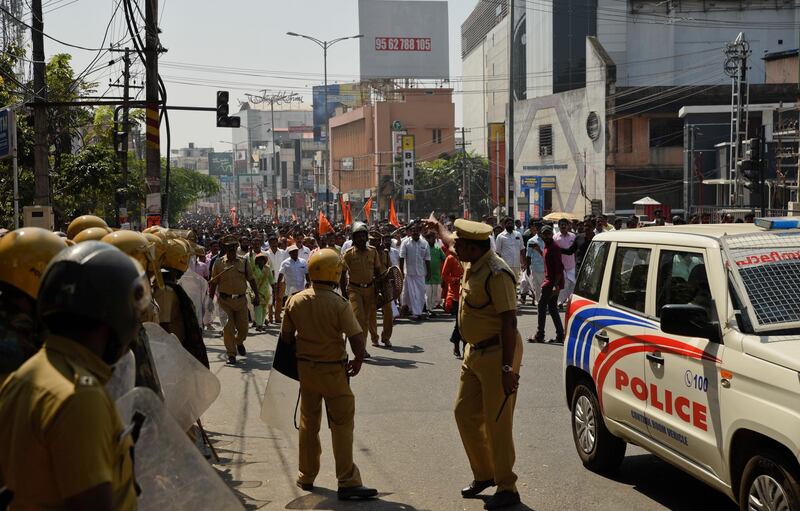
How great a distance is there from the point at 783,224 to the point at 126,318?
4497mm

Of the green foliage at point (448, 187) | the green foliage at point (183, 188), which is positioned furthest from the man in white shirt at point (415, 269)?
the green foliage at point (448, 187)

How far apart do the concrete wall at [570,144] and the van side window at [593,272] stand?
43448mm

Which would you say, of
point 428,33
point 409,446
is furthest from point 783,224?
point 428,33

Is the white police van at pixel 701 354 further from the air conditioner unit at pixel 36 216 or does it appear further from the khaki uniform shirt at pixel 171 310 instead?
the air conditioner unit at pixel 36 216

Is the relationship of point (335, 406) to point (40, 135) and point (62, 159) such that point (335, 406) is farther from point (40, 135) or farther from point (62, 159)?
point (62, 159)

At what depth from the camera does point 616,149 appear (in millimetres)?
49875

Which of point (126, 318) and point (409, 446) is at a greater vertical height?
point (126, 318)

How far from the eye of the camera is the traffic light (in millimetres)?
20938

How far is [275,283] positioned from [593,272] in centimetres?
1166

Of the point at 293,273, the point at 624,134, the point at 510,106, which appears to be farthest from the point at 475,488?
the point at 624,134

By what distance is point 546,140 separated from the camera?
5684 cm

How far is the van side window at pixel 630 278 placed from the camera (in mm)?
6469

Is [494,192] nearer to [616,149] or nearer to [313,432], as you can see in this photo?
[616,149]

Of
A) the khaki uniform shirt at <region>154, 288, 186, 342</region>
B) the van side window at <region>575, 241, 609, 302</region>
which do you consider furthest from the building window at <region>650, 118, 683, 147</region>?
the khaki uniform shirt at <region>154, 288, 186, 342</region>
